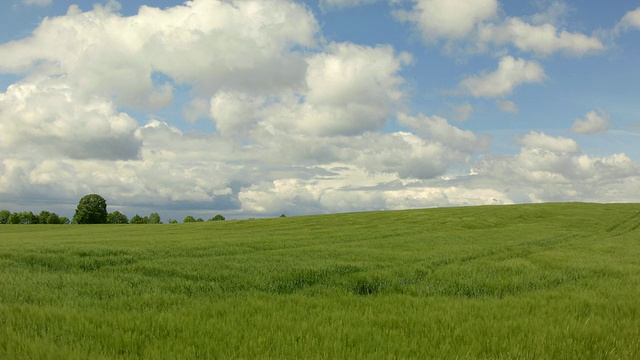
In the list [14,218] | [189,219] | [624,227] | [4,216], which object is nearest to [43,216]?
[14,218]

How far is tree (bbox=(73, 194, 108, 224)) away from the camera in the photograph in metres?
115

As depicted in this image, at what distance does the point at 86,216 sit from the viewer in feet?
378

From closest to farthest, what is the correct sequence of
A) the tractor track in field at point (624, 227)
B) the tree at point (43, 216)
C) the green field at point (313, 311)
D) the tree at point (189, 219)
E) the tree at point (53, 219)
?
the green field at point (313, 311), the tractor track in field at point (624, 227), the tree at point (53, 219), the tree at point (43, 216), the tree at point (189, 219)

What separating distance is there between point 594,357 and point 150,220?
18005 centimetres

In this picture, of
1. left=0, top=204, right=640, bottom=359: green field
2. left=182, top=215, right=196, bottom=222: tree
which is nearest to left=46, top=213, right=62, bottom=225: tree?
left=182, top=215, right=196, bottom=222: tree

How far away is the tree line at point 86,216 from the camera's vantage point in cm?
11538

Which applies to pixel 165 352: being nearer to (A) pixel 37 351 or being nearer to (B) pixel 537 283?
(A) pixel 37 351

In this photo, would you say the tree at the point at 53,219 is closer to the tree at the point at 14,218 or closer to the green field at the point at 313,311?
the tree at the point at 14,218

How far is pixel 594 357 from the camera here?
606 centimetres

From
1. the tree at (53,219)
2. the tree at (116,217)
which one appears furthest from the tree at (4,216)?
the tree at (116,217)

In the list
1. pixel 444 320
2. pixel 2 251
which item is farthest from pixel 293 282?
pixel 2 251

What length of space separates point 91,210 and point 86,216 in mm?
2080

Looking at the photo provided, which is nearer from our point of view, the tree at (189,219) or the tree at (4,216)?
the tree at (4,216)

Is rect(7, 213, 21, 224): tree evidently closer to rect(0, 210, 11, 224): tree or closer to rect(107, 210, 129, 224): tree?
rect(0, 210, 11, 224): tree
